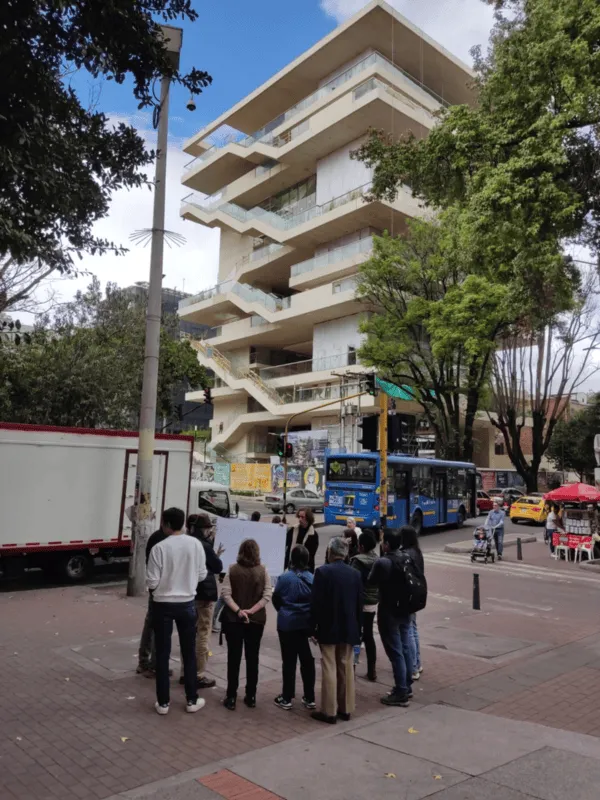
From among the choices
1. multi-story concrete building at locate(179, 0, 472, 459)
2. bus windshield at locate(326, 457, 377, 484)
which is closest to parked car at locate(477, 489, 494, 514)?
multi-story concrete building at locate(179, 0, 472, 459)

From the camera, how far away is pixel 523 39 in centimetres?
1191

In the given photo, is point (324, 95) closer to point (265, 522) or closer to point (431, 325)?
point (431, 325)

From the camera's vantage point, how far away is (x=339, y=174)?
42.8 m

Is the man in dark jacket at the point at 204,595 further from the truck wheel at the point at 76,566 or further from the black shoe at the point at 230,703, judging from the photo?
the truck wheel at the point at 76,566

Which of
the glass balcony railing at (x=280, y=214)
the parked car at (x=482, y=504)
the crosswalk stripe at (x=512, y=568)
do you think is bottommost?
the crosswalk stripe at (x=512, y=568)

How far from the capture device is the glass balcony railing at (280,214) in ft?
132

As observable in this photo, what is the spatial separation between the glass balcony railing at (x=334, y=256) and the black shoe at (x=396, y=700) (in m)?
33.8

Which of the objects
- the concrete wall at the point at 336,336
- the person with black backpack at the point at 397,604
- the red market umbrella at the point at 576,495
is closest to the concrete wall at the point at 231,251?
the concrete wall at the point at 336,336

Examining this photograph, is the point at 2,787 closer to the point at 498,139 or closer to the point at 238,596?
the point at 238,596

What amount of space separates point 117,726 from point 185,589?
1292 mm

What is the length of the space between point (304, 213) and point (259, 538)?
37470 millimetres

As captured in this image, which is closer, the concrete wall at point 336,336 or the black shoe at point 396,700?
the black shoe at point 396,700

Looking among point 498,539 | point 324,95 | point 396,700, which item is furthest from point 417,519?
point 324,95

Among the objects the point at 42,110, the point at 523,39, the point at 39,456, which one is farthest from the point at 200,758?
the point at 523,39
